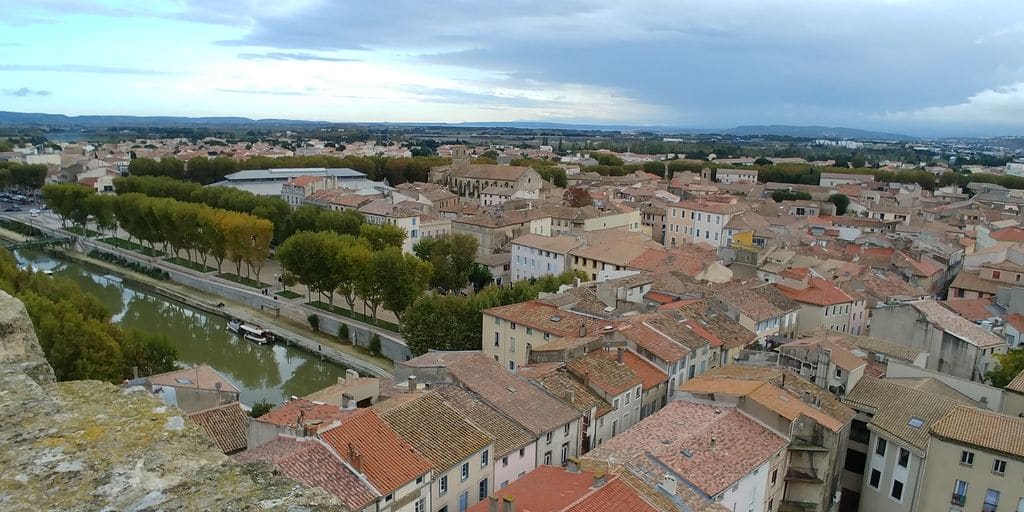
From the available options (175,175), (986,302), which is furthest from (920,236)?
(175,175)

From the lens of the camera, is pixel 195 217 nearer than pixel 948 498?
No

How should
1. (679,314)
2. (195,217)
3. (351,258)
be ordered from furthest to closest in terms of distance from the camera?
1. (195,217)
2. (351,258)
3. (679,314)

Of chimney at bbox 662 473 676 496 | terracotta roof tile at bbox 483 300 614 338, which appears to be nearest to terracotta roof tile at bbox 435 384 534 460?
chimney at bbox 662 473 676 496

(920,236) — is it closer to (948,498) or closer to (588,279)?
(588,279)

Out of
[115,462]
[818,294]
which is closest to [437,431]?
[115,462]

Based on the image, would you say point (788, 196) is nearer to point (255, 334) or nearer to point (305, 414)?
point (255, 334)

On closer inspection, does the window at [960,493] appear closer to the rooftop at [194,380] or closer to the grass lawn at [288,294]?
the rooftop at [194,380]
